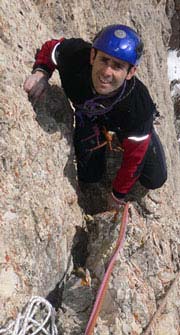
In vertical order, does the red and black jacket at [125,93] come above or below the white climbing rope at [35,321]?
above

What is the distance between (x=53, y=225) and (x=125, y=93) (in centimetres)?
130

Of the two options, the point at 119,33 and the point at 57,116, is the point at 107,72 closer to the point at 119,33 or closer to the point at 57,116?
the point at 119,33

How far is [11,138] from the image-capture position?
3.84 metres

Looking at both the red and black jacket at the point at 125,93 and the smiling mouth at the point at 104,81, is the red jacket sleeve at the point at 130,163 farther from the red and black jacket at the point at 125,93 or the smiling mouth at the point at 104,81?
the smiling mouth at the point at 104,81

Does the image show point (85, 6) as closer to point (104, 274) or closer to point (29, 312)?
point (104, 274)

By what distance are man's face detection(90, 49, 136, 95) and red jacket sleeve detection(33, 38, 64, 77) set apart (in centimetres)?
42

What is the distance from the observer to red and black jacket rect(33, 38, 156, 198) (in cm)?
440

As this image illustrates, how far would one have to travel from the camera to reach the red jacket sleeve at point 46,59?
441 cm

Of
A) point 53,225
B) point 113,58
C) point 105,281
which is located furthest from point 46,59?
point 105,281

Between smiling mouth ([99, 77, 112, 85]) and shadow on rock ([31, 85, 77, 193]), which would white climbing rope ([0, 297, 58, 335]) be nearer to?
shadow on rock ([31, 85, 77, 193])

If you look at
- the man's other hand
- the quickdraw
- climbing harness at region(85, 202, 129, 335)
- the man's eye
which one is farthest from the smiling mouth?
climbing harness at region(85, 202, 129, 335)

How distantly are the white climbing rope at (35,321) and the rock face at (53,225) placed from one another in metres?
0.08

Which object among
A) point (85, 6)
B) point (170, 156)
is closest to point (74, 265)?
point (85, 6)

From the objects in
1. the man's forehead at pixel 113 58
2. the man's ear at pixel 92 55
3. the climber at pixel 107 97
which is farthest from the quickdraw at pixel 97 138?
the man's forehead at pixel 113 58
